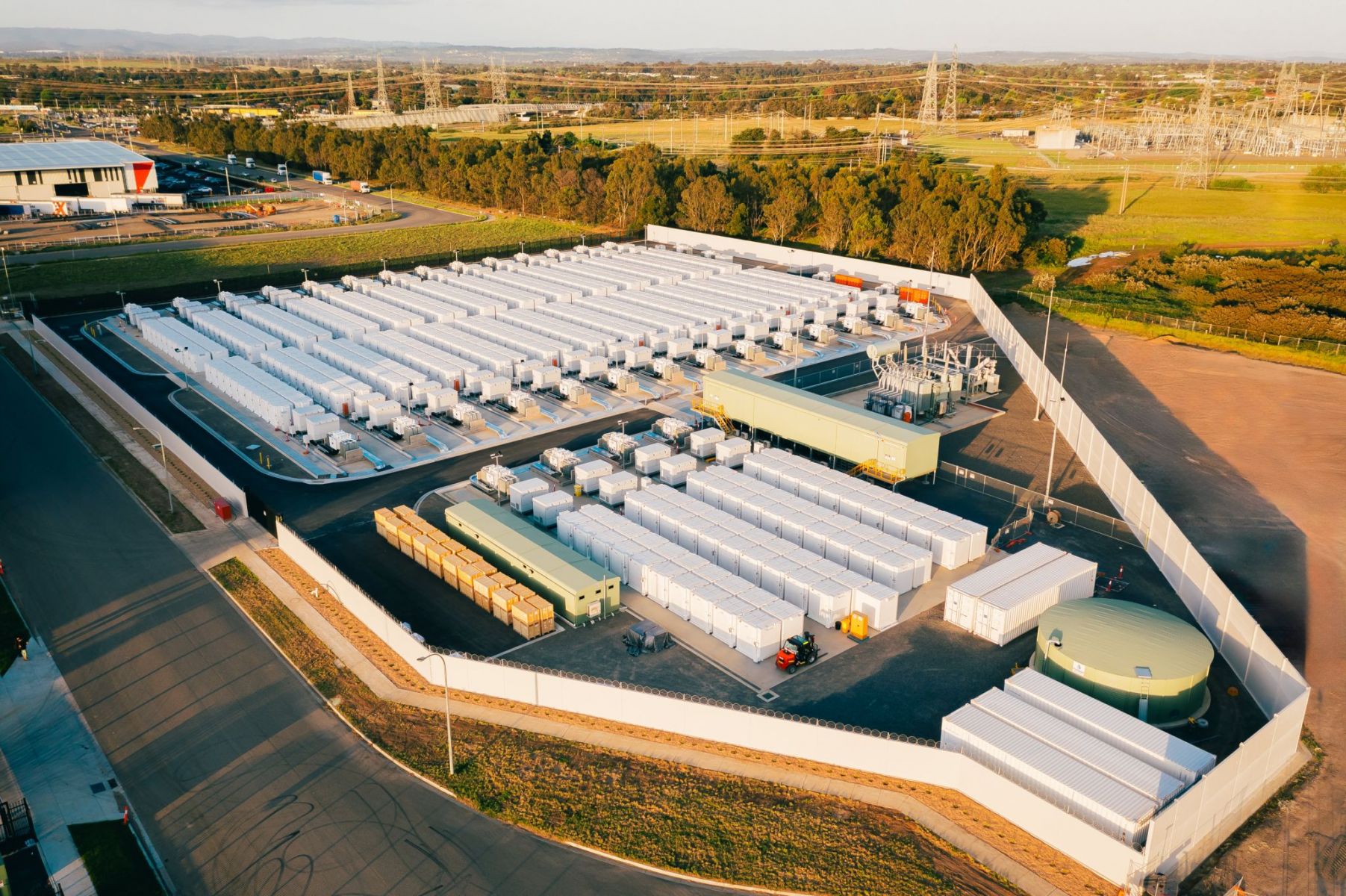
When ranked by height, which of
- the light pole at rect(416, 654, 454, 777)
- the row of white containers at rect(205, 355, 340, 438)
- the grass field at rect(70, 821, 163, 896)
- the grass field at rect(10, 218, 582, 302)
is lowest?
the grass field at rect(70, 821, 163, 896)

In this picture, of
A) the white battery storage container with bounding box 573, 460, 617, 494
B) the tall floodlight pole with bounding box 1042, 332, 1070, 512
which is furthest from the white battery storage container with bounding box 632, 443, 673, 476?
the tall floodlight pole with bounding box 1042, 332, 1070, 512

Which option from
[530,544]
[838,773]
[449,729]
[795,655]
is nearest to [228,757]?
[449,729]

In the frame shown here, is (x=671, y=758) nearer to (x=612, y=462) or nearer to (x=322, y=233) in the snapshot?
(x=612, y=462)

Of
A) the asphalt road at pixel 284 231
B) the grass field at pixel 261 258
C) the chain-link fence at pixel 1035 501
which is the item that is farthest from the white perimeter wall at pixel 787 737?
the asphalt road at pixel 284 231

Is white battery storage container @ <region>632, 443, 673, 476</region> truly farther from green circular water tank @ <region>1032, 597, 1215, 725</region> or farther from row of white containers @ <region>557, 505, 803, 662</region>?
green circular water tank @ <region>1032, 597, 1215, 725</region>

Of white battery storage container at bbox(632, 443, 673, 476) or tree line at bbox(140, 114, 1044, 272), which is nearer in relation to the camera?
white battery storage container at bbox(632, 443, 673, 476)

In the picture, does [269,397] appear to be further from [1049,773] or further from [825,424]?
[1049,773]
